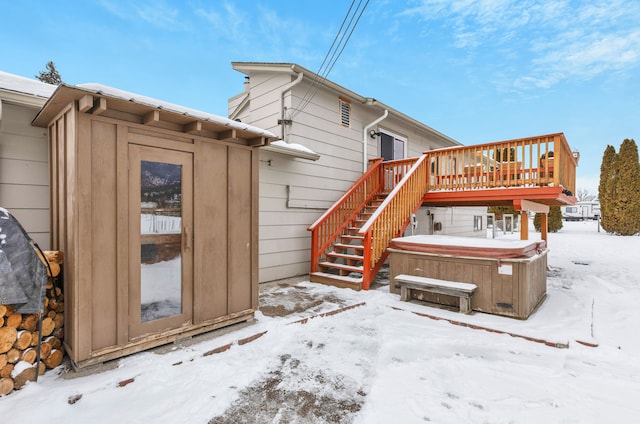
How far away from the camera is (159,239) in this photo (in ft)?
9.84

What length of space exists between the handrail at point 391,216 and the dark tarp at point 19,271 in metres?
4.10

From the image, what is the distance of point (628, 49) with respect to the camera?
40.1ft

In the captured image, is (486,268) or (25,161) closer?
(25,161)

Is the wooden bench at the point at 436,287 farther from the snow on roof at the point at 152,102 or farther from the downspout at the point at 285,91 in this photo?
the downspout at the point at 285,91

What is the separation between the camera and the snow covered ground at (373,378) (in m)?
2.06

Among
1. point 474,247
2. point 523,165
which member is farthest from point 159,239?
point 523,165

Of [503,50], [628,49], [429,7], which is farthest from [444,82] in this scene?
[429,7]

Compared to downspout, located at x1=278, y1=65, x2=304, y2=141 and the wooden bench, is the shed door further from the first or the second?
downspout, located at x1=278, y1=65, x2=304, y2=141

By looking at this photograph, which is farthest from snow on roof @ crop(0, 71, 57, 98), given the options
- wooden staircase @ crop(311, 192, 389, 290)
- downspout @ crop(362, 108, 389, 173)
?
downspout @ crop(362, 108, 389, 173)

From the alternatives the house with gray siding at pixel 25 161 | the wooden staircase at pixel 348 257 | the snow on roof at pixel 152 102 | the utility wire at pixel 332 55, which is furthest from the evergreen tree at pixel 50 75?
the snow on roof at pixel 152 102

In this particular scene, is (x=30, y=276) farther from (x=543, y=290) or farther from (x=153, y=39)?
(x=153, y=39)

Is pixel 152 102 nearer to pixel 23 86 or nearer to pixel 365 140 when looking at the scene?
pixel 23 86

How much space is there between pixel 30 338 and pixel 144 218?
48.4 inches

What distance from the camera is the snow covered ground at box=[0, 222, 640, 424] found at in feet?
6.75
